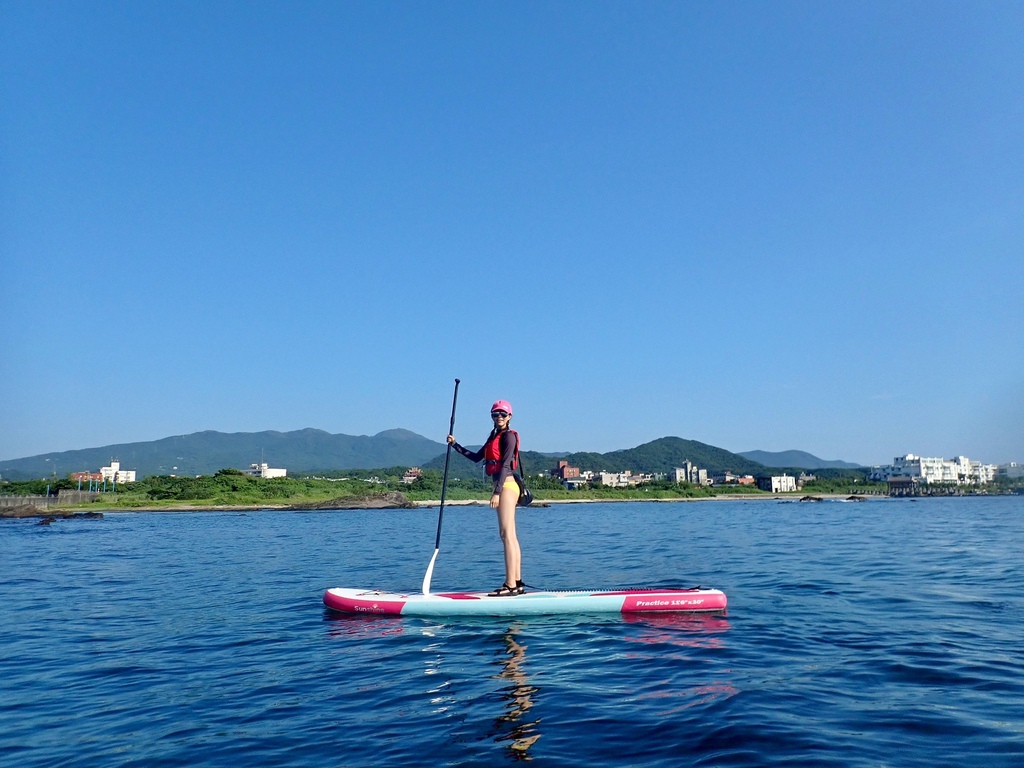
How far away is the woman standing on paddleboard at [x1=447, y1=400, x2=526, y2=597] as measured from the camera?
34.5 feet

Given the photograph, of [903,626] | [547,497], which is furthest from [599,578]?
[547,497]

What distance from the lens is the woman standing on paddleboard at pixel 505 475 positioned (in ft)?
34.5

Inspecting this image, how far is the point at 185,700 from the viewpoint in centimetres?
653

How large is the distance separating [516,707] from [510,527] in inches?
175

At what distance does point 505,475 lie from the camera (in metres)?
10.6

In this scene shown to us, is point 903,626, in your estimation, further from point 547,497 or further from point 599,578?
point 547,497

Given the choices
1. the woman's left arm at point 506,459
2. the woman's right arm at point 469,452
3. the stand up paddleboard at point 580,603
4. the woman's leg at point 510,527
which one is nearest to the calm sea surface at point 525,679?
the stand up paddleboard at point 580,603

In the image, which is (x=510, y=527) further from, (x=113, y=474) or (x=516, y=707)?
(x=113, y=474)

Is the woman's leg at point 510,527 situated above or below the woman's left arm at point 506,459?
below

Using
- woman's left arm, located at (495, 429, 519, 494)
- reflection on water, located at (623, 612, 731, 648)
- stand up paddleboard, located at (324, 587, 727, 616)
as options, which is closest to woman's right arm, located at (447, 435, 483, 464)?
woman's left arm, located at (495, 429, 519, 494)

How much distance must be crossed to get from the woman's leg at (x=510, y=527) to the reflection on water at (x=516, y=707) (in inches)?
86.6

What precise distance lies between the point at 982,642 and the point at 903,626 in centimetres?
110

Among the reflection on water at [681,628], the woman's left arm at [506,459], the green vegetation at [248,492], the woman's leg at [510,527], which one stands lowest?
the green vegetation at [248,492]

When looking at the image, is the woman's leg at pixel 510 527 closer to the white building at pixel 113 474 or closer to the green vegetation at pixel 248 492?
the green vegetation at pixel 248 492
